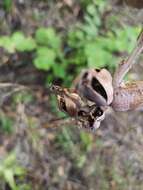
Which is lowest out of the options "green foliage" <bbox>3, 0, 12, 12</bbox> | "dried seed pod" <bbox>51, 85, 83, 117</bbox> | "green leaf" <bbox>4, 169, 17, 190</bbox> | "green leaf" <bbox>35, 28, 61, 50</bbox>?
"green leaf" <bbox>4, 169, 17, 190</bbox>

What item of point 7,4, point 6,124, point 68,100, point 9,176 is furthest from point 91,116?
point 7,4

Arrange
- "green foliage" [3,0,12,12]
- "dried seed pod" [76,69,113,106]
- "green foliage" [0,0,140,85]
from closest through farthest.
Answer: "dried seed pod" [76,69,113,106]
"green foliage" [0,0,140,85]
"green foliage" [3,0,12,12]

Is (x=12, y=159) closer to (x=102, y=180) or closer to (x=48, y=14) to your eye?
(x=102, y=180)

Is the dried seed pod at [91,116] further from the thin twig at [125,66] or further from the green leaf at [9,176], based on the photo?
the green leaf at [9,176]

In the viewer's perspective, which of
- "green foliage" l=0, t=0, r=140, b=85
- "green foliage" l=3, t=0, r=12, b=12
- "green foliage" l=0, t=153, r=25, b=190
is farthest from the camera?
"green foliage" l=3, t=0, r=12, b=12

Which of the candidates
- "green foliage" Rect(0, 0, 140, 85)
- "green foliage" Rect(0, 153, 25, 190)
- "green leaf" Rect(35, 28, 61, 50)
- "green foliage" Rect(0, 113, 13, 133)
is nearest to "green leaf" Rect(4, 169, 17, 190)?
"green foliage" Rect(0, 153, 25, 190)

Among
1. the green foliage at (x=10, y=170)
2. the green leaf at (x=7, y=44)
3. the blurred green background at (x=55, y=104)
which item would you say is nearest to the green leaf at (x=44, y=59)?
the blurred green background at (x=55, y=104)

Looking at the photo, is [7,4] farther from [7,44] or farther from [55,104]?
[55,104]

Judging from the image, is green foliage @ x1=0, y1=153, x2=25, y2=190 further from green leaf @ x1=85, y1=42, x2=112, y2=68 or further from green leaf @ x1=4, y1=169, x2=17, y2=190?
green leaf @ x1=85, y1=42, x2=112, y2=68
